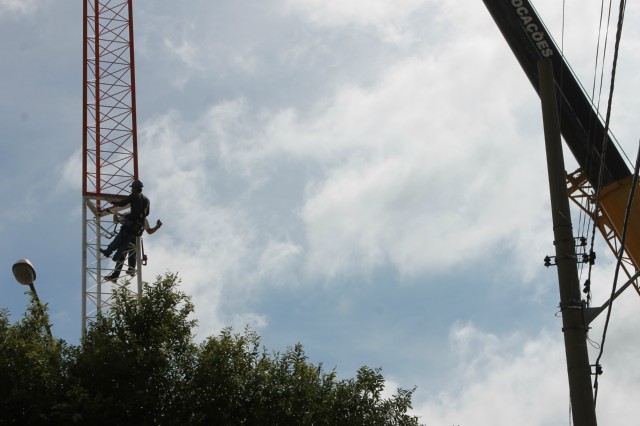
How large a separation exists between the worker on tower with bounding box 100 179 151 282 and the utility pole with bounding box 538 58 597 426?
19.9 m

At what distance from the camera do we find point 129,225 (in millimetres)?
28750

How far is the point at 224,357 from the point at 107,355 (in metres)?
2.57

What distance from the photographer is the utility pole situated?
29.8 feet

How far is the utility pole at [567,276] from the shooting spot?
358 inches

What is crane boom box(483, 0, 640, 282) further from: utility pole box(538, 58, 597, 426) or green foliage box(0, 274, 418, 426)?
utility pole box(538, 58, 597, 426)

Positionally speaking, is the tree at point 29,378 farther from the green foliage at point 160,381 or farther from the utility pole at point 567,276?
the utility pole at point 567,276

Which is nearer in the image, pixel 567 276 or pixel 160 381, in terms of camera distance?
pixel 567 276

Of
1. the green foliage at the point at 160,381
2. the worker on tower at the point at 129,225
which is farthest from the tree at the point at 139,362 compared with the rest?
the worker on tower at the point at 129,225

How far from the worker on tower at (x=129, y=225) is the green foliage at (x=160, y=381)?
8.28 m

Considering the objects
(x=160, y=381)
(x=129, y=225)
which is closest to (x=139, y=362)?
(x=160, y=381)

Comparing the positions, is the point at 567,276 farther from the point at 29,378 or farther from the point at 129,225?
the point at 129,225

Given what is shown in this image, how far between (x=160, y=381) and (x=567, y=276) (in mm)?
11709

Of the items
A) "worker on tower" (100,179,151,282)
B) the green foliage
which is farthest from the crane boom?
"worker on tower" (100,179,151,282)

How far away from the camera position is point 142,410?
1883 centimetres
